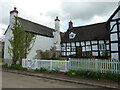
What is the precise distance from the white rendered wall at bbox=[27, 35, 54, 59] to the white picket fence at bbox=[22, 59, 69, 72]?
5.47 metres

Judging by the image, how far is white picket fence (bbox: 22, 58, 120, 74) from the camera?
6.39m

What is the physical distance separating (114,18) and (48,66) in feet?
30.8

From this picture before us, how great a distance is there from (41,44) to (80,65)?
11.8 metres

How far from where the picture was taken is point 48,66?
28.9 ft

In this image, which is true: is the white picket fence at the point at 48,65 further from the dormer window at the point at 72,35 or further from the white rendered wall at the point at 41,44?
the dormer window at the point at 72,35

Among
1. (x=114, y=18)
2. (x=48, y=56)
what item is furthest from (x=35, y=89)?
(x=48, y=56)

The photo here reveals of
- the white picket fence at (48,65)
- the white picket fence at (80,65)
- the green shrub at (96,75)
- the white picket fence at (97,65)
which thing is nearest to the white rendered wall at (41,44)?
the white picket fence at (48,65)

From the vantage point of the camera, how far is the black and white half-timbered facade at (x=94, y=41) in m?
10.6

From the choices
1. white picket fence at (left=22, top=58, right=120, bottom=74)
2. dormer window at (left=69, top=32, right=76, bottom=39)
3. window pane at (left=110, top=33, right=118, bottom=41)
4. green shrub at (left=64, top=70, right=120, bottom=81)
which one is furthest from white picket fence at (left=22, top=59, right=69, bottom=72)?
dormer window at (left=69, top=32, right=76, bottom=39)

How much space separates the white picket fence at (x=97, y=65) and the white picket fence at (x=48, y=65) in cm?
67

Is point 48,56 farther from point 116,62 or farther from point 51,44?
point 116,62

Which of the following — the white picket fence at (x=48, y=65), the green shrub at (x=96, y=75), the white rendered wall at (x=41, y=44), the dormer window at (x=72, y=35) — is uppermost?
the dormer window at (x=72, y=35)

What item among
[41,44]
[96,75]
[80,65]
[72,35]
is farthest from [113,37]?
[41,44]

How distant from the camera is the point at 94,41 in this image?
16188mm
